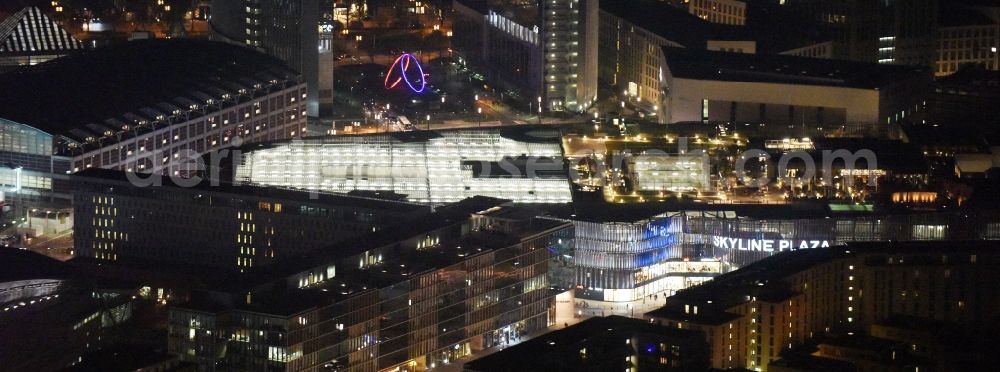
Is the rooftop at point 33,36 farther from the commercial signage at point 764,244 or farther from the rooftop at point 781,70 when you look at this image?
the commercial signage at point 764,244

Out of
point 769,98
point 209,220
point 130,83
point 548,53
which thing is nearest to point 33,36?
point 130,83

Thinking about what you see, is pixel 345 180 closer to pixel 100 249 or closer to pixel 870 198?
pixel 100 249

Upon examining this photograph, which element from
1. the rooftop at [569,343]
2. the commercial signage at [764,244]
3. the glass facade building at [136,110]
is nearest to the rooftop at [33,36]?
the glass facade building at [136,110]

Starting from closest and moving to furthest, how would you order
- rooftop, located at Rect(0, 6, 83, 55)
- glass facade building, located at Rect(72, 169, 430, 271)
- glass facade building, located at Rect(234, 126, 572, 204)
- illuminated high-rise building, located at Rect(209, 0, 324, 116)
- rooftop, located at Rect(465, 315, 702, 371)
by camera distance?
1. rooftop, located at Rect(465, 315, 702, 371)
2. glass facade building, located at Rect(72, 169, 430, 271)
3. glass facade building, located at Rect(234, 126, 572, 204)
4. illuminated high-rise building, located at Rect(209, 0, 324, 116)
5. rooftop, located at Rect(0, 6, 83, 55)

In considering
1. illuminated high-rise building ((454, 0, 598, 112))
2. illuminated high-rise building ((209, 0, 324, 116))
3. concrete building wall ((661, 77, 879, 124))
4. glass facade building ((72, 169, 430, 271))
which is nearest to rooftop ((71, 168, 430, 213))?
glass facade building ((72, 169, 430, 271))

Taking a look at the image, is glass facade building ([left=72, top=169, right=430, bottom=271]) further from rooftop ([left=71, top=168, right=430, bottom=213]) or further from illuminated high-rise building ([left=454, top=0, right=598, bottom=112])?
illuminated high-rise building ([left=454, top=0, right=598, bottom=112])

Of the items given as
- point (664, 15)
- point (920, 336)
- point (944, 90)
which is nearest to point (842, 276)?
point (920, 336)
